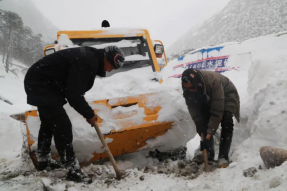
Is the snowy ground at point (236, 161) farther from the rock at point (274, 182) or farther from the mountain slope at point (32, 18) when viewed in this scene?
the mountain slope at point (32, 18)

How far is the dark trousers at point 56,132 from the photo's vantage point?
2.09 m

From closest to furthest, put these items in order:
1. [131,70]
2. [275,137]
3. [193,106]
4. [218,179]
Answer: [218,179] < [275,137] < [193,106] < [131,70]

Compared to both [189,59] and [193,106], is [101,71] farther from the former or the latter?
[189,59]

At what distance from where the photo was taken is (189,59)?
1212cm

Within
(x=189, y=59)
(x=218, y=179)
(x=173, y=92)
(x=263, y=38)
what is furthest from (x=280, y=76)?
(x=189, y=59)

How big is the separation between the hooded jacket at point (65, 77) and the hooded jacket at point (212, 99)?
1.22 meters

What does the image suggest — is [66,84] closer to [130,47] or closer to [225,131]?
[130,47]

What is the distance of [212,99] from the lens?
253 centimetres

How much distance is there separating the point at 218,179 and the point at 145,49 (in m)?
2.52

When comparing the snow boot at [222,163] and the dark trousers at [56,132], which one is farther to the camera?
the snow boot at [222,163]

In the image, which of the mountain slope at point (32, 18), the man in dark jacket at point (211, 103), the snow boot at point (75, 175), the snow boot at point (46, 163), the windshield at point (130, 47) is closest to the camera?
the snow boot at point (75, 175)

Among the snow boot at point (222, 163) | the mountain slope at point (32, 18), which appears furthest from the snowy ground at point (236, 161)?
the mountain slope at point (32, 18)

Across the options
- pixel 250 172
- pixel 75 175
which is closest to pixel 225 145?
pixel 250 172

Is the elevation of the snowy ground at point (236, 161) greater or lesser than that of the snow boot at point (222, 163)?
greater
